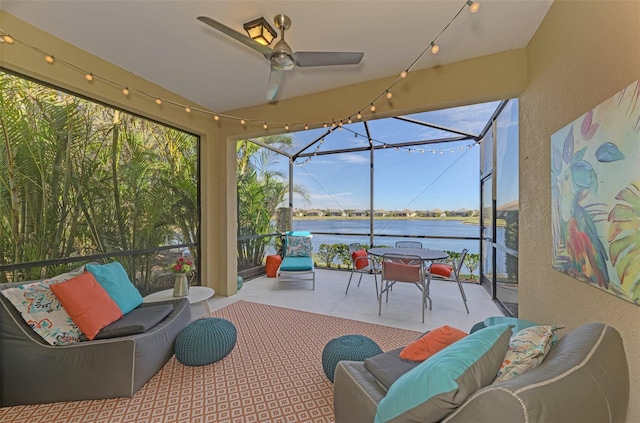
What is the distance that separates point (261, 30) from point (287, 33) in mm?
314

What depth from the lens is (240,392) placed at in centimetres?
196

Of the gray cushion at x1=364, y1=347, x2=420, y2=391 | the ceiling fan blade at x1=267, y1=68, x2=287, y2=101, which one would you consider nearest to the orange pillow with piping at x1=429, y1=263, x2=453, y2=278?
the gray cushion at x1=364, y1=347, x2=420, y2=391

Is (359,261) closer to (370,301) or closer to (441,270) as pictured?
(370,301)

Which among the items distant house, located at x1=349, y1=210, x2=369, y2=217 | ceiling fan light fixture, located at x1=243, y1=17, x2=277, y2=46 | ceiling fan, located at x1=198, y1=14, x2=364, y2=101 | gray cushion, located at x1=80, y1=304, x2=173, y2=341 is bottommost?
gray cushion, located at x1=80, y1=304, x2=173, y2=341

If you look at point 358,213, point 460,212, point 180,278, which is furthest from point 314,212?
point 180,278

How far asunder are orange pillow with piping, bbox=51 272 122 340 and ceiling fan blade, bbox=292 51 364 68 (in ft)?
8.07

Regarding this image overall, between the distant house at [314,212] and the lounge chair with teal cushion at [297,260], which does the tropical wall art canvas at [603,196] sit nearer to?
the lounge chair with teal cushion at [297,260]

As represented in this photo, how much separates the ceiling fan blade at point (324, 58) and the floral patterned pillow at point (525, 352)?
205cm

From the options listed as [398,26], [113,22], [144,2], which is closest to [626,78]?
[398,26]

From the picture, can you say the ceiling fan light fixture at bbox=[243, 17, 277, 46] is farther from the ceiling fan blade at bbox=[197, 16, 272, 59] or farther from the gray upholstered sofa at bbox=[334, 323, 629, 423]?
the gray upholstered sofa at bbox=[334, 323, 629, 423]

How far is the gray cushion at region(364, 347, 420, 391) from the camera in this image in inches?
53.1

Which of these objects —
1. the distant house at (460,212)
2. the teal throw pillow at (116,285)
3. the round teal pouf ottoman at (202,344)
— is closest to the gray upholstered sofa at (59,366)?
the round teal pouf ottoman at (202,344)

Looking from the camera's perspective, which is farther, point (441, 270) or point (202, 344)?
point (441, 270)

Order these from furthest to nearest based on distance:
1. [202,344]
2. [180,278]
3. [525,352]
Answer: [180,278] < [202,344] < [525,352]
